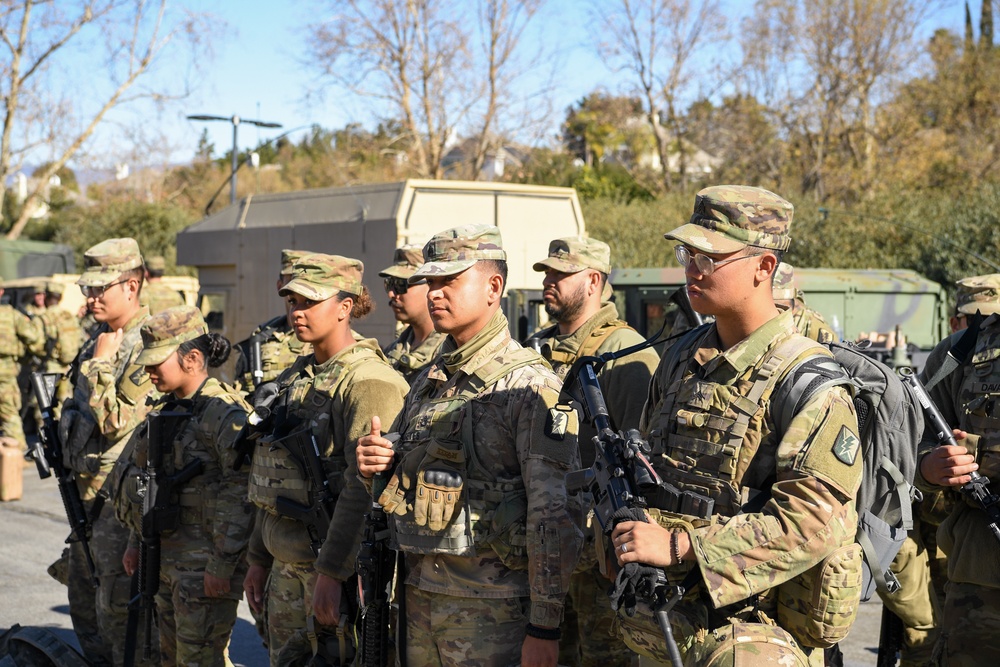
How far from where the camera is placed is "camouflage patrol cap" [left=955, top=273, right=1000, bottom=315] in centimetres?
441

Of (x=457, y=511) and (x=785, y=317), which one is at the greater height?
(x=785, y=317)

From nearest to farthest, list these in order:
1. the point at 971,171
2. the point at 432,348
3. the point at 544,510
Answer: the point at 544,510
the point at 432,348
the point at 971,171

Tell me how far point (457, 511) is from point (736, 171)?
23.0m

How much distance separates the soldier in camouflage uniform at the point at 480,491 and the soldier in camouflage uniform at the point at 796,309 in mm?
1636

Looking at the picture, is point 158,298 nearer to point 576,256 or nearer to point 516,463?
point 576,256

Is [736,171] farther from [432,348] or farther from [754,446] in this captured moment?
[754,446]

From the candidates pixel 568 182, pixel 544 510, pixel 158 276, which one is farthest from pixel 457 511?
pixel 568 182

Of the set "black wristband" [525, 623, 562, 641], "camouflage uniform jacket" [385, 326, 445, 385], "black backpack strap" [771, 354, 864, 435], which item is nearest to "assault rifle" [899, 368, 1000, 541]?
"black backpack strap" [771, 354, 864, 435]

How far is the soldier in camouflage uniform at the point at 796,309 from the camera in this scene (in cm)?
458

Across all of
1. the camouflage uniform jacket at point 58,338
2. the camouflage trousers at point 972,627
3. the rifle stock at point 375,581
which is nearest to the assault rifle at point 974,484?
the camouflage trousers at point 972,627

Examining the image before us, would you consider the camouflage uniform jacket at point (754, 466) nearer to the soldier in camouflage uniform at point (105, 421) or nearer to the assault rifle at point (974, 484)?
the assault rifle at point (974, 484)

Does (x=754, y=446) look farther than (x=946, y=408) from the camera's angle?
No

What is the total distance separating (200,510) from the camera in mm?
4605

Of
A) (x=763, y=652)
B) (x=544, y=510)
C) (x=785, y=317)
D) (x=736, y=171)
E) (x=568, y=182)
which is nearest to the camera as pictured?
(x=763, y=652)
